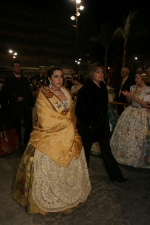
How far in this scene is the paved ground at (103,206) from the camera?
8.23ft

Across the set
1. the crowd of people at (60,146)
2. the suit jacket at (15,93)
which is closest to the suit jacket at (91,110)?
the crowd of people at (60,146)

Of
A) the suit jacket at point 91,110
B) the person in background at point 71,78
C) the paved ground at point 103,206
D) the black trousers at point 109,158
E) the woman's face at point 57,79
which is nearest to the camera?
the paved ground at point 103,206

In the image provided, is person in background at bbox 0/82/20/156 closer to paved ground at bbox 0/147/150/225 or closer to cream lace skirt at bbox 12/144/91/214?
paved ground at bbox 0/147/150/225

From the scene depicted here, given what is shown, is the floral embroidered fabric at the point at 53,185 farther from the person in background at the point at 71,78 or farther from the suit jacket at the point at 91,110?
the person in background at the point at 71,78

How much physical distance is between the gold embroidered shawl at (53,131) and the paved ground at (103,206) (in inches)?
26.2

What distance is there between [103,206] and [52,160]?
3.08ft

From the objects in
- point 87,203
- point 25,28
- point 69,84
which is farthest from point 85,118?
point 25,28

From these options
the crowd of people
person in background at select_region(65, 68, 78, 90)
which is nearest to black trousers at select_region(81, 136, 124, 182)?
the crowd of people

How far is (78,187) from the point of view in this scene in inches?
107

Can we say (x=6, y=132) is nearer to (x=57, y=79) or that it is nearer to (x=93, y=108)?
(x=93, y=108)

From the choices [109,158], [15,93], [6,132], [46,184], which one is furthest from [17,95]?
[46,184]

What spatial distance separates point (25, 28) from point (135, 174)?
41366mm

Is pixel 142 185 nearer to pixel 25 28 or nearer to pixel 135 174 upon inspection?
pixel 135 174

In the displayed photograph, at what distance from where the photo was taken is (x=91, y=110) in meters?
3.12
